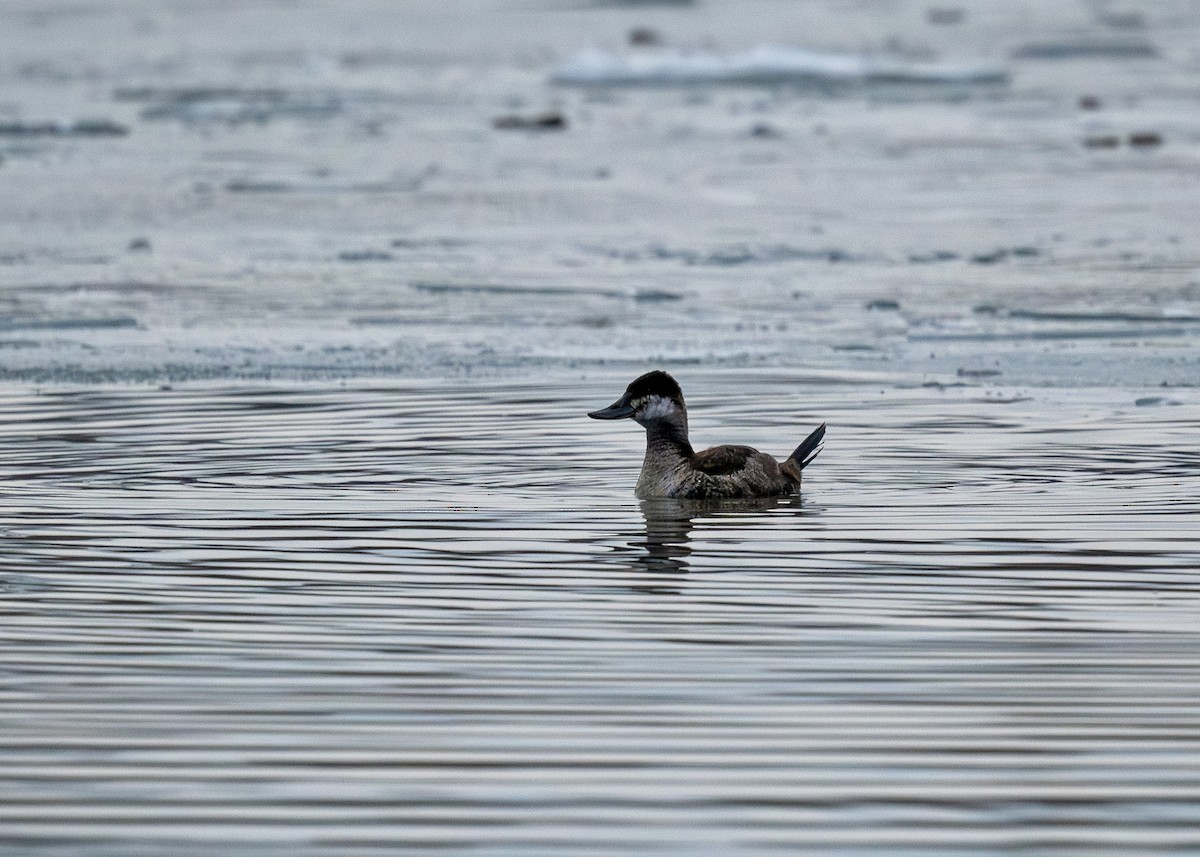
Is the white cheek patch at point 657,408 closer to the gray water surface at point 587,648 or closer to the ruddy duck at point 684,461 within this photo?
the ruddy duck at point 684,461

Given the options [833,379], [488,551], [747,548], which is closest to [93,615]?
[488,551]

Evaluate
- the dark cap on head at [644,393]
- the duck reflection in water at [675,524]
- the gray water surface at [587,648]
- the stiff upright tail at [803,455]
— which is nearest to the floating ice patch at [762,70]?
the gray water surface at [587,648]

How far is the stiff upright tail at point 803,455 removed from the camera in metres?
8.93

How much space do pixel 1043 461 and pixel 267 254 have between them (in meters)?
8.65

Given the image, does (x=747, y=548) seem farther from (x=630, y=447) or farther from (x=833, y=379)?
(x=833, y=379)

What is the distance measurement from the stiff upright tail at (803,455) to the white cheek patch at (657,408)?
0.50m

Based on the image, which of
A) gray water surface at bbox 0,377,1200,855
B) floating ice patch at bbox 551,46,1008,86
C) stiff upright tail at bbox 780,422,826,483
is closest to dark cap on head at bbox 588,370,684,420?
gray water surface at bbox 0,377,1200,855

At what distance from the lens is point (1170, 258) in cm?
1612

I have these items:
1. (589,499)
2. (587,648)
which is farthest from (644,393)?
(587,648)

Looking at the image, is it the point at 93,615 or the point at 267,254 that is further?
the point at 267,254

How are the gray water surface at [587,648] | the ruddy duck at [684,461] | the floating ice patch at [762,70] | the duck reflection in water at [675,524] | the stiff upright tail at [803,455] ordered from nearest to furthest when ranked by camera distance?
the gray water surface at [587,648] → the duck reflection in water at [675,524] → the ruddy duck at [684,461] → the stiff upright tail at [803,455] → the floating ice patch at [762,70]

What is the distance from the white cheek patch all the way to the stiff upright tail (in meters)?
0.50

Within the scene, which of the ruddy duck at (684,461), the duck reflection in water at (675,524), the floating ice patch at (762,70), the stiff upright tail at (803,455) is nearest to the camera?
the duck reflection in water at (675,524)

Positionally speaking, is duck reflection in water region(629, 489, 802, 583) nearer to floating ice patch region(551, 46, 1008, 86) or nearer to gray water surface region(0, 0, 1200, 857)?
gray water surface region(0, 0, 1200, 857)
